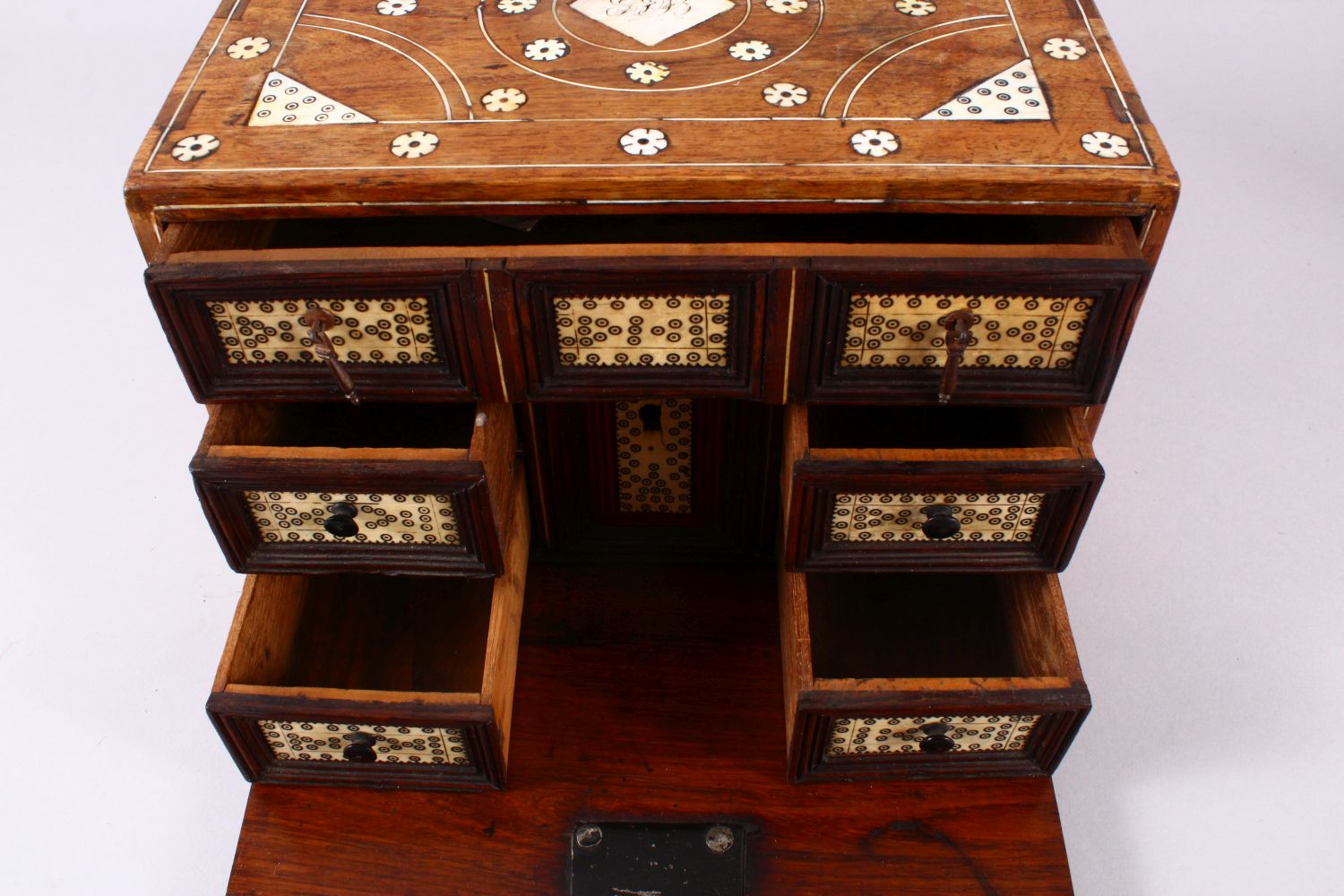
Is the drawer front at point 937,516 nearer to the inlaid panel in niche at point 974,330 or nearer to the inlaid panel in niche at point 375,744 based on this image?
the inlaid panel in niche at point 974,330

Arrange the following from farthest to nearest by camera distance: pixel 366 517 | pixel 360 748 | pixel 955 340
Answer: pixel 360 748, pixel 366 517, pixel 955 340

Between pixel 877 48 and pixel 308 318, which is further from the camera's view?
pixel 877 48

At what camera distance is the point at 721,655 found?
172 cm

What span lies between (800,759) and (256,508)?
2.05ft

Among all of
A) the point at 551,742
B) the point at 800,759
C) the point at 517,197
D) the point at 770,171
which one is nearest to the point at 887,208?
the point at 770,171

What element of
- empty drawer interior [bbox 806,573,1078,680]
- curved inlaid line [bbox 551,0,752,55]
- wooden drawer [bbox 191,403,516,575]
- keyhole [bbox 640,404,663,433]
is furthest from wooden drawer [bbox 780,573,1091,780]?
curved inlaid line [bbox 551,0,752,55]

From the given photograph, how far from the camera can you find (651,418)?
1660 millimetres

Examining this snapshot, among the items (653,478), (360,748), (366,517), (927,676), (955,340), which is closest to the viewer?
(955,340)

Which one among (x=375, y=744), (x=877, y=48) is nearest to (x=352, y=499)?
(x=375, y=744)

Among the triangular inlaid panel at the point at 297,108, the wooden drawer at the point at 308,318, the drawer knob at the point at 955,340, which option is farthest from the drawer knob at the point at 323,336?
the drawer knob at the point at 955,340

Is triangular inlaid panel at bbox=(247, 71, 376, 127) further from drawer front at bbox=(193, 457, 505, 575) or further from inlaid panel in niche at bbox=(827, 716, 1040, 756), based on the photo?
inlaid panel in niche at bbox=(827, 716, 1040, 756)

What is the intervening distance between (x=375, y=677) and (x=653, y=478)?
412 millimetres

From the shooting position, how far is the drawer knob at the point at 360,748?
147cm

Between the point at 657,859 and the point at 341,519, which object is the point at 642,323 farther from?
the point at 657,859
